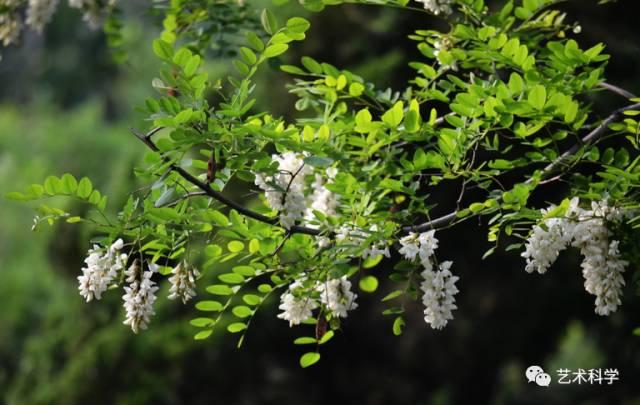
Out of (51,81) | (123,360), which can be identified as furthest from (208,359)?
(51,81)

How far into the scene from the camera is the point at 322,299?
193cm

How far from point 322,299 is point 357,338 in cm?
431

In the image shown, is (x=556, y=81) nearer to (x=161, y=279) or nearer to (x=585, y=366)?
(x=161, y=279)

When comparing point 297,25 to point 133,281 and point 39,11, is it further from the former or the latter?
point 39,11

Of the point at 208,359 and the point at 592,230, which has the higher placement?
the point at 592,230

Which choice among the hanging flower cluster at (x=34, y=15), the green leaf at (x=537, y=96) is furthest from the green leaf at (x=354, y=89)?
the hanging flower cluster at (x=34, y=15)

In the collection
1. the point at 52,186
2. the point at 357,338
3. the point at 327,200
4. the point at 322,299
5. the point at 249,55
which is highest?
the point at 249,55

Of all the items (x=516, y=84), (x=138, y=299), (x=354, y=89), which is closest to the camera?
(x=138, y=299)

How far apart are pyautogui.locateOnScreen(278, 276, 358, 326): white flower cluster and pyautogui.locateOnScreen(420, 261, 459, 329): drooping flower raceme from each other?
0.18 meters

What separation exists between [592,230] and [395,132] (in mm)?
504

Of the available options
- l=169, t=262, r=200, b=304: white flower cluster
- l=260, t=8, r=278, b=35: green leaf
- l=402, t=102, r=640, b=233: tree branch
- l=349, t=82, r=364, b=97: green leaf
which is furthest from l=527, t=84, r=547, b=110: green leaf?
l=169, t=262, r=200, b=304: white flower cluster

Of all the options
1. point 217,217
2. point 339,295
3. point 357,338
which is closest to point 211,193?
point 217,217

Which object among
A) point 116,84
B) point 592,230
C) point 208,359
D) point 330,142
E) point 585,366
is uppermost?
point 330,142

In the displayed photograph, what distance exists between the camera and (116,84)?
1753 centimetres
